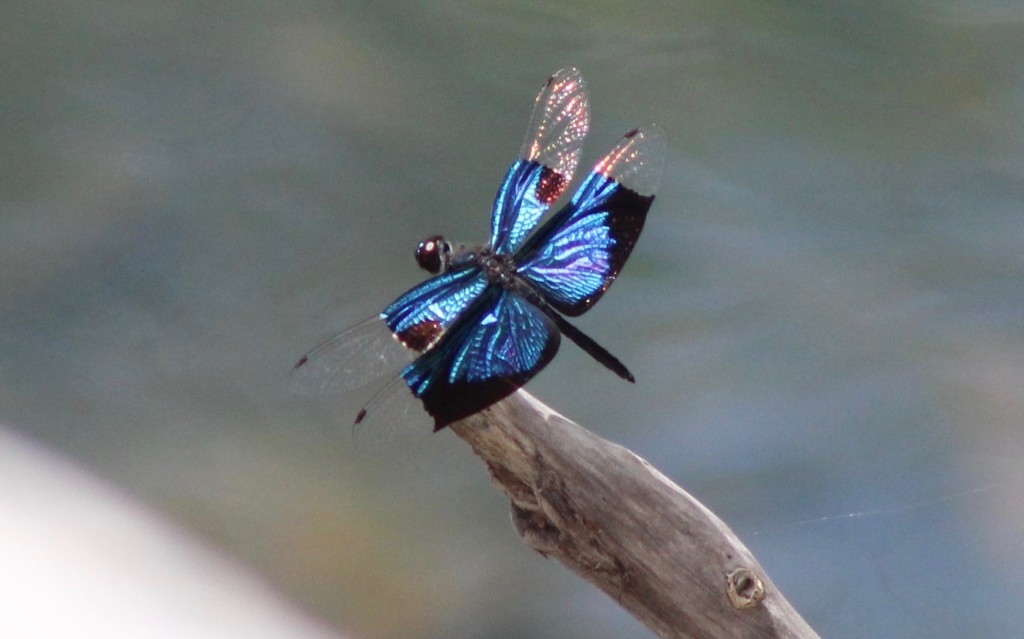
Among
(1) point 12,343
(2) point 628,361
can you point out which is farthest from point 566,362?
(1) point 12,343

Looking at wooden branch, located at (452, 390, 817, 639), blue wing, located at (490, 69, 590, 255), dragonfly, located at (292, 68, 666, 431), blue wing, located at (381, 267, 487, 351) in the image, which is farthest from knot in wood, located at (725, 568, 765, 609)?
blue wing, located at (490, 69, 590, 255)

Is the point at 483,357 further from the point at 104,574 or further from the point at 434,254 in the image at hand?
the point at 104,574

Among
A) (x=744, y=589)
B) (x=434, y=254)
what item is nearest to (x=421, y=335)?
(x=434, y=254)

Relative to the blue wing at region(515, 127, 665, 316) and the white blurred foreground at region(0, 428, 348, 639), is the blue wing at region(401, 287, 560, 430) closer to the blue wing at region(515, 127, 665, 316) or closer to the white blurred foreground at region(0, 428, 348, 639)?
the blue wing at region(515, 127, 665, 316)

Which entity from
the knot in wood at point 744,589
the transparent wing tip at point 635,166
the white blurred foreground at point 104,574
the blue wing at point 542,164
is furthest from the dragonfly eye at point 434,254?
the white blurred foreground at point 104,574

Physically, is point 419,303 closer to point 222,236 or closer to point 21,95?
point 222,236

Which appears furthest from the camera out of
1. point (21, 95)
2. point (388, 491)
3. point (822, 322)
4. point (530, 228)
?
point (21, 95)
